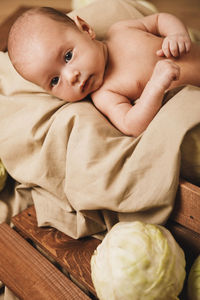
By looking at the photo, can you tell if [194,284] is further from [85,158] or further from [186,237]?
[85,158]

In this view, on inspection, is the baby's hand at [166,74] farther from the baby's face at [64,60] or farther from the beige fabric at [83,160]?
the baby's face at [64,60]

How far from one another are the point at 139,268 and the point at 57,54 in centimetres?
72

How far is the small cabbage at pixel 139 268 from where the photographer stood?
2.62 feet

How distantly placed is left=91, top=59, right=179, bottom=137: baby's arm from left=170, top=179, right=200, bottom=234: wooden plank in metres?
0.23

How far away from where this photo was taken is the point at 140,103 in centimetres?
98

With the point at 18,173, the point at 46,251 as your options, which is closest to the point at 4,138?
the point at 18,173

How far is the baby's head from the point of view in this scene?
1.09m

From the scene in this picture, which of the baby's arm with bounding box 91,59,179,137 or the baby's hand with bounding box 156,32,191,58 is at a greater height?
the baby's hand with bounding box 156,32,191,58

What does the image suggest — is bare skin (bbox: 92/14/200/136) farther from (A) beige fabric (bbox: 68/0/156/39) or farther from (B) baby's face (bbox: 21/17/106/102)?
(A) beige fabric (bbox: 68/0/156/39)

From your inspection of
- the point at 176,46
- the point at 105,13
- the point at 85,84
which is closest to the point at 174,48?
the point at 176,46

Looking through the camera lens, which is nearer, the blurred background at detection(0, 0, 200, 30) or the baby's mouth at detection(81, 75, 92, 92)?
the baby's mouth at detection(81, 75, 92, 92)

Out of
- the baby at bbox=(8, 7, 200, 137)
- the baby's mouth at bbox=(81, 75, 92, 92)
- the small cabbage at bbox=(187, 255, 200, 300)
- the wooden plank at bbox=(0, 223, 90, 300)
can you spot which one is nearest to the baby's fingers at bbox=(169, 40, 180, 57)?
the baby at bbox=(8, 7, 200, 137)

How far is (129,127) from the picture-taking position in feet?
3.42

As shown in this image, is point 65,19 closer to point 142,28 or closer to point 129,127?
point 142,28
